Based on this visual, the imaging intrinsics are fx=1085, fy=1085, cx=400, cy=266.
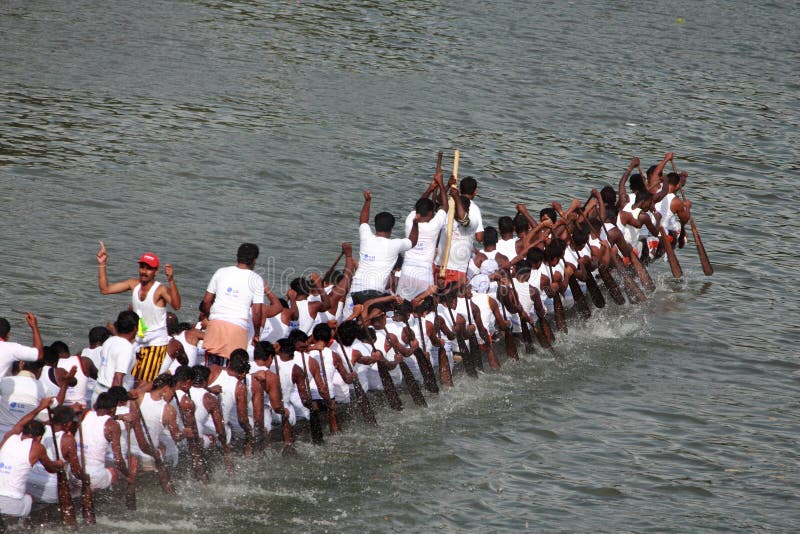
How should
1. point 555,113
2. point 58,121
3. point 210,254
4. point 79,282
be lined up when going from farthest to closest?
point 555,113 < point 58,121 < point 210,254 < point 79,282

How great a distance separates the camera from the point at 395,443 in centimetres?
1221

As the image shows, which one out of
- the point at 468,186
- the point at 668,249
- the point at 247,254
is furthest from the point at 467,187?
the point at 668,249

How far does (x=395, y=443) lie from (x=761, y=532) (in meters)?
4.04

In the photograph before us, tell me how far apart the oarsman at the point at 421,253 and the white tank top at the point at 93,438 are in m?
4.98

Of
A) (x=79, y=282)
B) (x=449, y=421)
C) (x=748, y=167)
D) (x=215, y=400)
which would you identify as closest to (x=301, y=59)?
(x=748, y=167)

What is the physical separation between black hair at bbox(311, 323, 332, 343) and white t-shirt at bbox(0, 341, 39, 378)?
9.42 feet

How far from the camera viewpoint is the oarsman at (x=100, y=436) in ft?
31.9

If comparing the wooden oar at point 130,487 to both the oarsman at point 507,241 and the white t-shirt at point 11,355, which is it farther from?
the oarsman at point 507,241

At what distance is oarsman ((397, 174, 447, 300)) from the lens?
44.7 ft

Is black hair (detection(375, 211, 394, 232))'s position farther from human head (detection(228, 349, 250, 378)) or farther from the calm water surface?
human head (detection(228, 349, 250, 378))

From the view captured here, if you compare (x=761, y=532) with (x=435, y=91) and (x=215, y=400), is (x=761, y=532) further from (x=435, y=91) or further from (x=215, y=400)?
(x=435, y=91)

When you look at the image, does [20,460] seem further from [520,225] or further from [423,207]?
→ [520,225]

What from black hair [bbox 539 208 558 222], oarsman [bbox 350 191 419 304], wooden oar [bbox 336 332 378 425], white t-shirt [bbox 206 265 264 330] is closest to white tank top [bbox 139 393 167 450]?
white t-shirt [bbox 206 265 264 330]

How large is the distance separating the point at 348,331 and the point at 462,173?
1175 cm
